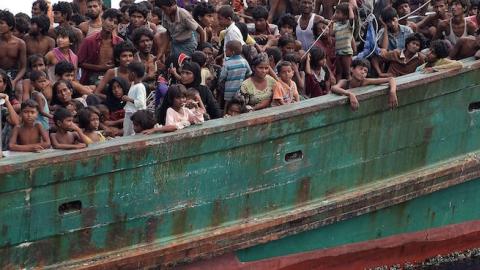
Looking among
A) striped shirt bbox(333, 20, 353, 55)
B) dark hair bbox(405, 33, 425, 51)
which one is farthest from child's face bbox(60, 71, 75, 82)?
dark hair bbox(405, 33, 425, 51)

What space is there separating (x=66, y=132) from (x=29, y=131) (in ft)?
0.88

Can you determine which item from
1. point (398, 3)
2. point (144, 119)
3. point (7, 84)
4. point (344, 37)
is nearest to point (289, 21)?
point (344, 37)

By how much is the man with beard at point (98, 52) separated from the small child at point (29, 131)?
2.06 meters

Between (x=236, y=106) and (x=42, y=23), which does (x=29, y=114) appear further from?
(x=42, y=23)

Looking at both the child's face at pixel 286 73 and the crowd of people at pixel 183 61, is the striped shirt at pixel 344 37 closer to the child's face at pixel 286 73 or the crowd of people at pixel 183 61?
the crowd of people at pixel 183 61

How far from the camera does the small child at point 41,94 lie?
820 cm

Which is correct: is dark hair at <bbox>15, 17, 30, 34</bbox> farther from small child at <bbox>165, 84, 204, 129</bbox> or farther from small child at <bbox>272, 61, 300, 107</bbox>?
small child at <bbox>272, 61, 300, 107</bbox>

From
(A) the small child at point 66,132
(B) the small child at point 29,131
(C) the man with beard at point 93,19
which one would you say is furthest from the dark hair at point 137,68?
(C) the man with beard at point 93,19

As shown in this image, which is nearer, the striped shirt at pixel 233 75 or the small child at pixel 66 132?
the small child at pixel 66 132

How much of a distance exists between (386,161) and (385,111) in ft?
1.58

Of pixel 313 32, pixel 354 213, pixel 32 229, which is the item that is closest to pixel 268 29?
pixel 313 32

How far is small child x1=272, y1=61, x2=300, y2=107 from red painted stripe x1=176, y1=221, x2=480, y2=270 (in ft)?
4.33

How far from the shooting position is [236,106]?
28.8 feet

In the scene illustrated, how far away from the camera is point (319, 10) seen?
39.4 feet
